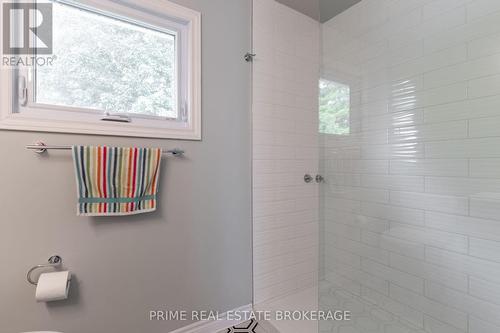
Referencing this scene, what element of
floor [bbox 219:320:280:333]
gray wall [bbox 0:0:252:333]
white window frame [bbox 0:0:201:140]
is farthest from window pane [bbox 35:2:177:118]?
floor [bbox 219:320:280:333]

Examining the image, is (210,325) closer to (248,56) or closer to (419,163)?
(419,163)

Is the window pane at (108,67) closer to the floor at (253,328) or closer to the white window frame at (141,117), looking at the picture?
the white window frame at (141,117)

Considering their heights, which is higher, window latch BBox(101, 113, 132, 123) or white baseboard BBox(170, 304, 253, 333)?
window latch BBox(101, 113, 132, 123)

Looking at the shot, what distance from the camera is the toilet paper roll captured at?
88cm

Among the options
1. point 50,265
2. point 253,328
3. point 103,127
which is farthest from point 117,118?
point 253,328

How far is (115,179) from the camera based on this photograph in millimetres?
1058

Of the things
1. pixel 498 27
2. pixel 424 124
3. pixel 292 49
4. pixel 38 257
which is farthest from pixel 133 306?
pixel 498 27

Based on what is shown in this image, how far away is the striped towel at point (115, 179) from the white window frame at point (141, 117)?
0.42 ft

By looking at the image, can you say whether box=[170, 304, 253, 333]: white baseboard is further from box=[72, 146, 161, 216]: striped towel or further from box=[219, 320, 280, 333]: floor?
box=[72, 146, 161, 216]: striped towel

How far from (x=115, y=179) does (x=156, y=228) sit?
0.36 metres

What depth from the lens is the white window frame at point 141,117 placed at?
927 millimetres

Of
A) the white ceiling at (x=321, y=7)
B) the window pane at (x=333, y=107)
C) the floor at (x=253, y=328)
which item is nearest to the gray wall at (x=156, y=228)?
the floor at (x=253, y=328)

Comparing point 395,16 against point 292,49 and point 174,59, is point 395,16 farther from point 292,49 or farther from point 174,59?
point 174,59

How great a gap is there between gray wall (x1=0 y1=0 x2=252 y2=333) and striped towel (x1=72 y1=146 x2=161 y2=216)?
0.09m
